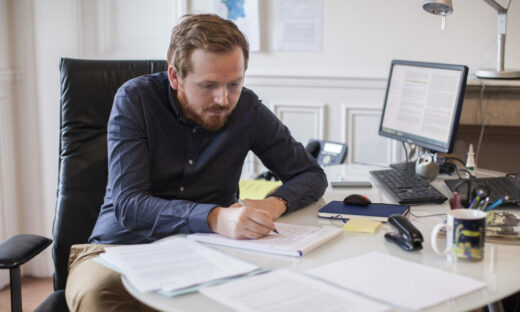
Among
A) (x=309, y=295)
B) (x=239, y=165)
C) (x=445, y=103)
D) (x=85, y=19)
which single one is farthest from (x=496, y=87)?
(x=85, y=19)

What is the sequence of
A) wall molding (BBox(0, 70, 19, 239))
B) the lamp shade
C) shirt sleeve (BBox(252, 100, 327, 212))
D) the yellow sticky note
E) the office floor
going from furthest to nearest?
wall molding (BBox(0, 70, 19, 239)) → the office floor → the lamp shade → shirt sleeve (BBox(252, 100, 327, 212)) → the yellow sticky note

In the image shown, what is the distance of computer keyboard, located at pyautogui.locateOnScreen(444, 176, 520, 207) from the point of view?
1.68 metres

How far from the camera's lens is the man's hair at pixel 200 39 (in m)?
1.55

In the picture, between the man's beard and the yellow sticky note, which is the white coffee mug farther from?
the man's beard

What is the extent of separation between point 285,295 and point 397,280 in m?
0.22

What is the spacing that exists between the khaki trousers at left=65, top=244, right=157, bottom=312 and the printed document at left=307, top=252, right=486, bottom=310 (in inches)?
17.6

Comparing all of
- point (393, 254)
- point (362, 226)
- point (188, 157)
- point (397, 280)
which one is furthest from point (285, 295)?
point (188, 157)

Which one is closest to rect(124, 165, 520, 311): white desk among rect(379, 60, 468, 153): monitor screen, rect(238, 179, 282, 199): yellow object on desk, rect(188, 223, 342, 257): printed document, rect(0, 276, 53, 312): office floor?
rect(188, 223, 342, 257): printed document

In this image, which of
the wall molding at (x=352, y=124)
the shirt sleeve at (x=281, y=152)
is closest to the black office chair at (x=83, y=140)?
the shirt sleeve at (x=281, y=152)

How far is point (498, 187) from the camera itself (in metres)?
1.79

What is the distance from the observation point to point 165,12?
10.5ft

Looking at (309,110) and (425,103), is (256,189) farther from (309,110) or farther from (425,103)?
(309,110)

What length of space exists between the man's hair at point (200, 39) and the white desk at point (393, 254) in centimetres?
47

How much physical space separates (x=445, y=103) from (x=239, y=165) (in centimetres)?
72
